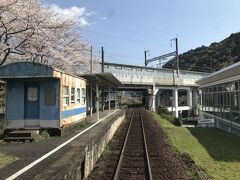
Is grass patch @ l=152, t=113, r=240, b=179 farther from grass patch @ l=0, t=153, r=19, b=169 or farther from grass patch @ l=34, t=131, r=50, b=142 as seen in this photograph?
grass patch @ l=0, t=153, r=19, b=169

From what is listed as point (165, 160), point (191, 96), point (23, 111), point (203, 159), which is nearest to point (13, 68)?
point (23, 111)

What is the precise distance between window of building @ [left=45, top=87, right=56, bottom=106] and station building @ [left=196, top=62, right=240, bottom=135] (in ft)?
35.1

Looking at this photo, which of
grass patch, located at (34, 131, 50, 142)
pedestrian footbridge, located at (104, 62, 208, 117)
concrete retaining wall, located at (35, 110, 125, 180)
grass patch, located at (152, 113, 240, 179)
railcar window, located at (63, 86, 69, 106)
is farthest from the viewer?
pedestrian footbridge, located at (104, 62, 208, 117)

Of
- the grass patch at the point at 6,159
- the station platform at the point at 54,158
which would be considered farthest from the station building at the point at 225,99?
the grass patch at the point at 6,159

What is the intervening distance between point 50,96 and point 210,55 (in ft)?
378

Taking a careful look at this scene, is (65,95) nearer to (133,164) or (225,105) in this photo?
(133,164)

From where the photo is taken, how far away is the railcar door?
14.1m

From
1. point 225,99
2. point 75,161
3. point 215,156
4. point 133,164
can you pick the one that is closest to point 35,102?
point 133,164

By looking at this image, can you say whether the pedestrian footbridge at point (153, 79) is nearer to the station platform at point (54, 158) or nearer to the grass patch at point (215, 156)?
the grass patch at point (215, 156)

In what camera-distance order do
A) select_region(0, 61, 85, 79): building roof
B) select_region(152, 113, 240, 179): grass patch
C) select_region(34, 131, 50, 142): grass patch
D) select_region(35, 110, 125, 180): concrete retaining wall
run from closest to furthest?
select_region(35, 110, 125, 180): concrete retaining wall < select_region(152, 113, 240, 179): grass patch < select_region(34, 131, 50, 142): grass patch < select_region(0, 61, 85, 79): building roof

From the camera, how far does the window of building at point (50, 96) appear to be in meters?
13.9

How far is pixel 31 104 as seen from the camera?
14.1 m

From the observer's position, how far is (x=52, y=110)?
13.9 metres

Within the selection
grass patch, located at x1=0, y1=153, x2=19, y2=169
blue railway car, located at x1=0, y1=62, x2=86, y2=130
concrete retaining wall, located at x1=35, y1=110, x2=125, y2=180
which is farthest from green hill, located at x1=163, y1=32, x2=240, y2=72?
grass patch, located at x1=0, y1=153, x2=19, y2=169
